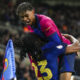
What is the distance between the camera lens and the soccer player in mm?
4367

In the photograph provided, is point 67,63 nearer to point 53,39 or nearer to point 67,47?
point 67,47

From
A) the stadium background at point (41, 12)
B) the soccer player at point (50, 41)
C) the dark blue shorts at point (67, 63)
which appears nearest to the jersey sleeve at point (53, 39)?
the soccer player at point (50, 41)

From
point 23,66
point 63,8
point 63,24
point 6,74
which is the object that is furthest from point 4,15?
point 6,74

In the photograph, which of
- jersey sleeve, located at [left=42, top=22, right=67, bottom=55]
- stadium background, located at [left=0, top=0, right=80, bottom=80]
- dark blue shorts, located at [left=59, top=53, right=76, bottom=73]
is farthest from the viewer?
stadium background, located at [left=0, top=0, right=80, bottom=80]

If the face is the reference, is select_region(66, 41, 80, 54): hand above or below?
below

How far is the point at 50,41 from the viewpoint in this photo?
438cm

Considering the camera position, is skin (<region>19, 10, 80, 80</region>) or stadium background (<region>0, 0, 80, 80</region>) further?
stadium background (<region>0, 0, 80, 80</region>)

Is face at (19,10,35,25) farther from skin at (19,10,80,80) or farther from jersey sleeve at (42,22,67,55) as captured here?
jersey sleeve at (42,22,67,55)

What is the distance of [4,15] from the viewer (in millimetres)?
14234

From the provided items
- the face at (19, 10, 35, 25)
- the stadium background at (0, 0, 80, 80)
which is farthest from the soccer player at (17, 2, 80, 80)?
the stadium background at (0, 0, 80, 80)

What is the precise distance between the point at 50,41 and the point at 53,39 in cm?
5

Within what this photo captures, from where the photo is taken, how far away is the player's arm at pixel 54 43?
14.3 ft

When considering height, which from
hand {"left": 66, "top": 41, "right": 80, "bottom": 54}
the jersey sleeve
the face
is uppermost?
the face

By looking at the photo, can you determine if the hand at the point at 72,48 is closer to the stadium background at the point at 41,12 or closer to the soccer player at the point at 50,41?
the soccer player at the point at 50,41
